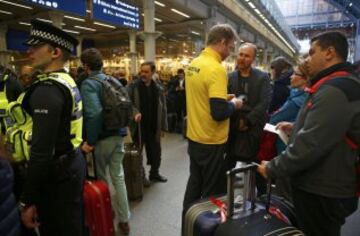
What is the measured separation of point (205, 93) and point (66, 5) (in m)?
4.08

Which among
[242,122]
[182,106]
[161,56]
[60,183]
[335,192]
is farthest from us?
[161,56]

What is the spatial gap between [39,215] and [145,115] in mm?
2124

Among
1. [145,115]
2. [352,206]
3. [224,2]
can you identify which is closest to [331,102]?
[352,206]

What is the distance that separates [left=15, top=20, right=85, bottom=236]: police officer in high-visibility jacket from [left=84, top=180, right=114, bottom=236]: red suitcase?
291 mm

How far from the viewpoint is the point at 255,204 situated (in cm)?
163

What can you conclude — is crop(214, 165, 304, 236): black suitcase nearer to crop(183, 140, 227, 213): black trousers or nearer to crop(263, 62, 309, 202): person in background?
crop(183, 140, 227, 213): black trousers

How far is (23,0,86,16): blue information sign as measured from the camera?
441cm

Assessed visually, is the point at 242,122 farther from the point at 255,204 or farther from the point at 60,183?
the point at 60,183

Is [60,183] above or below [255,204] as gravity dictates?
above

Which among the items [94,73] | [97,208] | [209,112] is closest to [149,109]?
[94,73]

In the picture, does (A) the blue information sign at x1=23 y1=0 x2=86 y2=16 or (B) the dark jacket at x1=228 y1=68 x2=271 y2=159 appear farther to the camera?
(A) the blue information sign at x1=23 y1=0 x2=86 y2=16

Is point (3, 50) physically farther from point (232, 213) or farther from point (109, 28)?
point (232, 213)

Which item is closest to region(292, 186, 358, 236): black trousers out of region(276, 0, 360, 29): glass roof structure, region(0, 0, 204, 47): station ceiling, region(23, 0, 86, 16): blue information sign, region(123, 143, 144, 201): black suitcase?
region(123, 143, 144, 201): black suitcase

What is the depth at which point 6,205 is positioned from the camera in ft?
3.91
